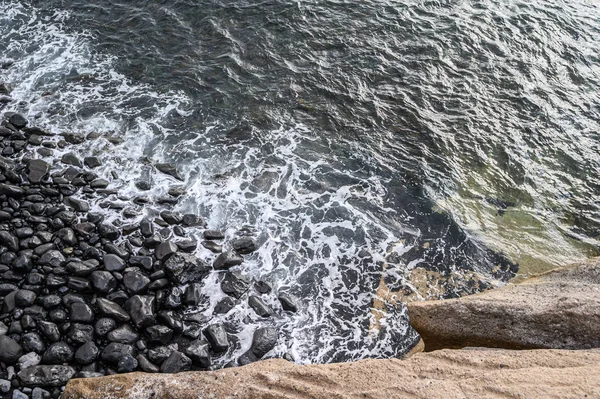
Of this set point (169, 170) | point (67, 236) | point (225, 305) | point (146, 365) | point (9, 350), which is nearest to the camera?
point (9, 350)

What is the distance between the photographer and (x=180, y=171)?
920 cm

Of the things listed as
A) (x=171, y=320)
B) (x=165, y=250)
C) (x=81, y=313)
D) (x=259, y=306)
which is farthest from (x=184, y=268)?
(x=81, y=313)

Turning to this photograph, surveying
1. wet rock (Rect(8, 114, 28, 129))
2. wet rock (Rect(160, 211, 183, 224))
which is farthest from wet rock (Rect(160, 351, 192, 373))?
wet rock (Rect(8, 114, 28, 129))

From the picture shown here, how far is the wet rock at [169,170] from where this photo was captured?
9.03 meters

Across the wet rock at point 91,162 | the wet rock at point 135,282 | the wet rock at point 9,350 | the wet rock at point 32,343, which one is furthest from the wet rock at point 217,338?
the wet rock at point 91,162

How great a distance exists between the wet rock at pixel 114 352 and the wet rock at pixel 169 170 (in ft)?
11.9

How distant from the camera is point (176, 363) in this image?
6207 mm

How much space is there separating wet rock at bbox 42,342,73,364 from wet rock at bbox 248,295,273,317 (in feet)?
8.14

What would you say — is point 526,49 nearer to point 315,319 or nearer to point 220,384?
point 315,319

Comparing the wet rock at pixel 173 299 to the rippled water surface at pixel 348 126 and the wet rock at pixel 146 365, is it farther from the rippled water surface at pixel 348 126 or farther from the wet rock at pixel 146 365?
the wet rock at pixel 146 365

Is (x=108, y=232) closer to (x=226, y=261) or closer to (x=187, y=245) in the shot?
(x=187, y=245)

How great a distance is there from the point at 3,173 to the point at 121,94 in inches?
132

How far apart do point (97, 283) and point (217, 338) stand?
1.90m

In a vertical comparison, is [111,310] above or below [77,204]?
below
